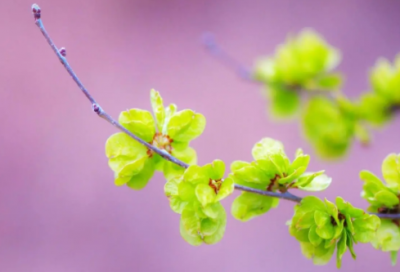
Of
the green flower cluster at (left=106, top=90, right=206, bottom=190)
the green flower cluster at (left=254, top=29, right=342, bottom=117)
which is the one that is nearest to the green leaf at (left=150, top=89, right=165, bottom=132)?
the green flower cluster at (left=106, top=90, right=206, bottom=190)

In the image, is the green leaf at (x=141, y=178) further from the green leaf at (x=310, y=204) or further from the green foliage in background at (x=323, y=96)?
the green foliage in background at (x=323, y=96)

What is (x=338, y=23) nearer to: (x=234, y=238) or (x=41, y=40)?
(x=234, y=238)

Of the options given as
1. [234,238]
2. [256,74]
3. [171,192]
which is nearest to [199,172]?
[171,192]

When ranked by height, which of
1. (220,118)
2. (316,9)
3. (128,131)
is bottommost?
(128,131)

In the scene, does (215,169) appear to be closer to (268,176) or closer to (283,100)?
(268,176)

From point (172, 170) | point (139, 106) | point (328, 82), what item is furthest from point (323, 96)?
point (139, 106)

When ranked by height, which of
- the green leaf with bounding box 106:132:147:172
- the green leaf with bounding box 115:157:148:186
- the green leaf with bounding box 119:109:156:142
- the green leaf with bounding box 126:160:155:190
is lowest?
the green leaf with bounding box 126:160:155:190

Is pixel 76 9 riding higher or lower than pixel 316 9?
higher

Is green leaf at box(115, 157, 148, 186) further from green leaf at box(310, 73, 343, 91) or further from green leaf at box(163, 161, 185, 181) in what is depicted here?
green leaf at box(310, 73, 343, 91)
